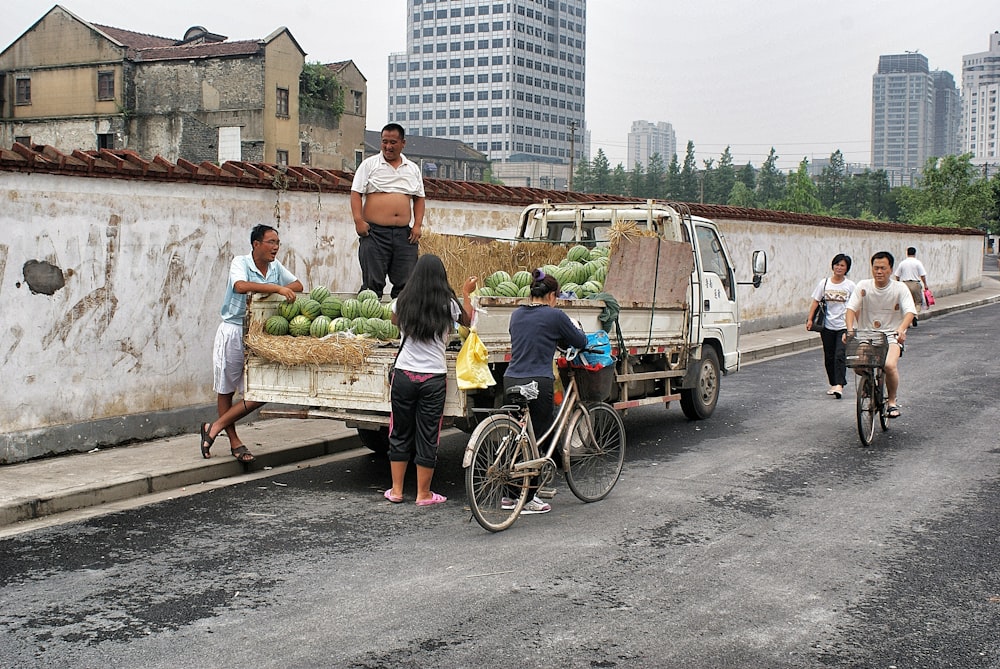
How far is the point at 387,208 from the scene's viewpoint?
1008 centimetres

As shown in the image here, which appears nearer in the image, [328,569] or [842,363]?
[328,569]

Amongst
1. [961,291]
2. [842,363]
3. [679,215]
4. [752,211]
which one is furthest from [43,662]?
[961,291]

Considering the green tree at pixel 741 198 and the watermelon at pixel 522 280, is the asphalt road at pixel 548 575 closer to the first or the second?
the watermelon at pixel 522 280

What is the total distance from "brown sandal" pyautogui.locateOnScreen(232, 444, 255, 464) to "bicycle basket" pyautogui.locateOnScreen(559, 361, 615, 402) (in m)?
2.83

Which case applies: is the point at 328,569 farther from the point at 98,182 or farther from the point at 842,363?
the point at 842,363

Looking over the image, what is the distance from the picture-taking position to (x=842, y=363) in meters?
13.8

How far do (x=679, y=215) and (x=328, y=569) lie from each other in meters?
6.49

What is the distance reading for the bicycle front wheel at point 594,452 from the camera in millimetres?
7668

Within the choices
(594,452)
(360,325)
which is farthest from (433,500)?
(360,325)

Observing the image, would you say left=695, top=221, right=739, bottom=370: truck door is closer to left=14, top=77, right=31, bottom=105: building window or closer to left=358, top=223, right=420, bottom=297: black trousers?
left=358, top=223, right=420, bottom=297: black trousers

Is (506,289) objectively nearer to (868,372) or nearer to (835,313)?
(868,372)

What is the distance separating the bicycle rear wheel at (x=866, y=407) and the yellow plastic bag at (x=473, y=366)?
4.35 meters

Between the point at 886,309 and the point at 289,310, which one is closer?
the point at 289,310

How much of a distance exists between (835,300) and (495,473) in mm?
8198
